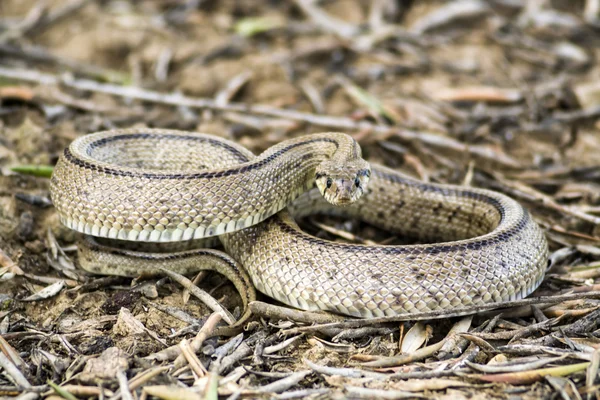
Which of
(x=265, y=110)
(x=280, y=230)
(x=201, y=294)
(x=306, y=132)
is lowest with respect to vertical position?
(x=201, y=294)

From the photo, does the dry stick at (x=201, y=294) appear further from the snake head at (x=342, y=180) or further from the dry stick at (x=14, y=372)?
the dry stick at (x=14, y=372)

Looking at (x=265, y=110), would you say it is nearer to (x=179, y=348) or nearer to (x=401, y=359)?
(x=179, y=348)

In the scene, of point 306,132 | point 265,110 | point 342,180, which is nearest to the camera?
point 342,180

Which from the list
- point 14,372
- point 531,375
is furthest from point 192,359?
point 531,375

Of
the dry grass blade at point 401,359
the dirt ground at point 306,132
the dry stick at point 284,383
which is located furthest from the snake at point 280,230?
the dry stick at point 284,383

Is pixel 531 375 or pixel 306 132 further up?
pixel 306 132

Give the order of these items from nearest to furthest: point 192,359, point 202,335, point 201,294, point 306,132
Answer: point 192,359, point 202,335, point 201,294, point 306,132

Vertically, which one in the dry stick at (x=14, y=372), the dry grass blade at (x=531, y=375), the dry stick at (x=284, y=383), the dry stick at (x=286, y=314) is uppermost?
the dry grass blade at (x=531, y=375)
